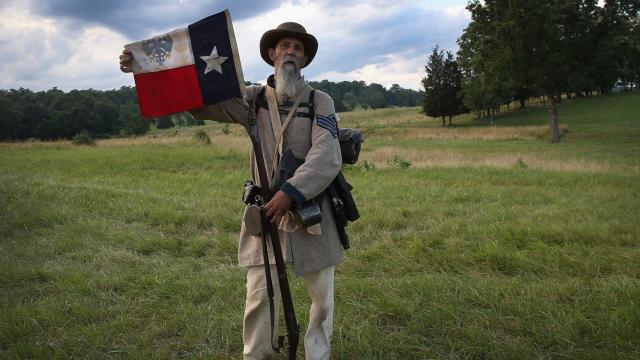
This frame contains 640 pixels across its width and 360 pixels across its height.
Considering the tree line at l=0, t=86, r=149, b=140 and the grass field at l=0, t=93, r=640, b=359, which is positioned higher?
the tree line at l=0, t=86, r=149, b=140

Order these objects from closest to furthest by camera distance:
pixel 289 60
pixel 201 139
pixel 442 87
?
1. pixel 289 60
2. pixel 201 139
3. pixel 442 87

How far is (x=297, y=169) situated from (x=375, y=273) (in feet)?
8.90

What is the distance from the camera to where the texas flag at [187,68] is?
8.81 feet

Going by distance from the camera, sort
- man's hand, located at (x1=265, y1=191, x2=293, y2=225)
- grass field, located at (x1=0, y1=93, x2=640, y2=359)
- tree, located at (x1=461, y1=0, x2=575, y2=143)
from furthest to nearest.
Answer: tree, located at (x1=461, y1=0, x2=575, y2=143)
grass field, located at (x1=0, y1=93, x2=640, y2=359)
man's hand, located at (x1=265, y1=191, x2=293, y2=225)

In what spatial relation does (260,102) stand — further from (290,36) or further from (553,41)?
(553,41)

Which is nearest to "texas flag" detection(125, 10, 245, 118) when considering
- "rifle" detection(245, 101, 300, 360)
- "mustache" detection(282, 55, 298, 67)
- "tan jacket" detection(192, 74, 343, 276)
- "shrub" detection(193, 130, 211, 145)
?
"tan jacket" detection(192, 74, 343, 276)

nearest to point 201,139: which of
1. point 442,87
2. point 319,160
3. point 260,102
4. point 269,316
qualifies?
point 260,102

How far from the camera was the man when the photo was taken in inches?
109

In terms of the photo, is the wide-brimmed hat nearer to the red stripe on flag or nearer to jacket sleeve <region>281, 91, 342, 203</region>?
jacket sleeve <region>281, 91, 342, 203</region>

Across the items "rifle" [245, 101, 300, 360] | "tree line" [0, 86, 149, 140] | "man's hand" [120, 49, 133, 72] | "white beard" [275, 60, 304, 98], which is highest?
"tree line" [0, 86, 149, 140]

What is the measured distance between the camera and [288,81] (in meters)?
2.86

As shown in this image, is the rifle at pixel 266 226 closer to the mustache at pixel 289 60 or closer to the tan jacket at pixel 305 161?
the tan jacket at pixel 305 161

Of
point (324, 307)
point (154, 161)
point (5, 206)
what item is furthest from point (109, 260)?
point (154, 161)

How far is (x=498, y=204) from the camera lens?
8.28m
